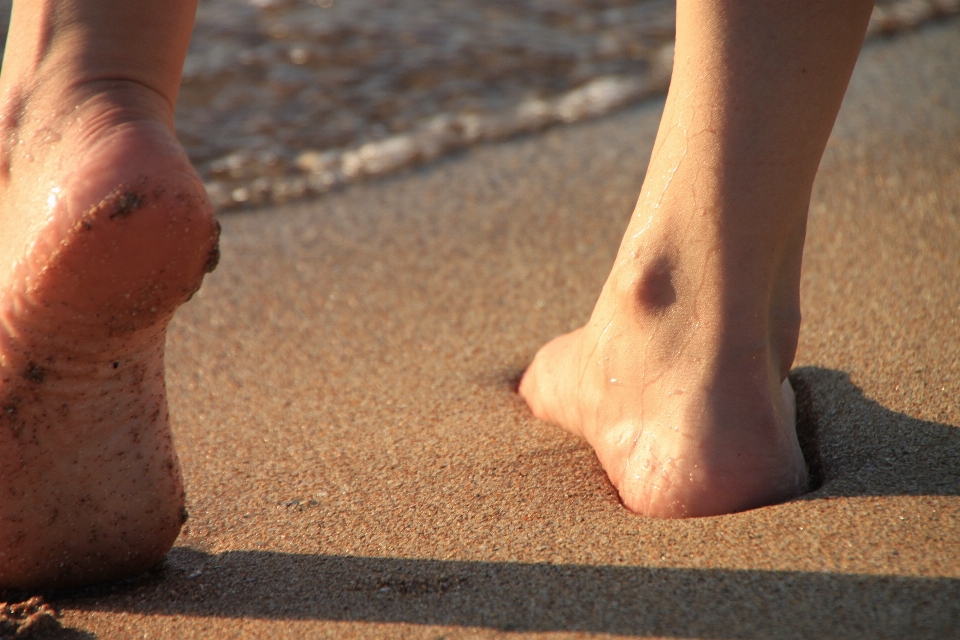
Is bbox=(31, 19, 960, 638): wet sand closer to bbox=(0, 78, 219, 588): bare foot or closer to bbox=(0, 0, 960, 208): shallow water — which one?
bbox=(0, 78, 219, 588): bare foot

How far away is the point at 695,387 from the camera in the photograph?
131cm

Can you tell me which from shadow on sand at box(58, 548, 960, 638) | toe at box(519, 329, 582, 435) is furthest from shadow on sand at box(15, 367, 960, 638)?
toe at box(519, 329, 582, 435)

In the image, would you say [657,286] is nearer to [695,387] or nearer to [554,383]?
[695,387]

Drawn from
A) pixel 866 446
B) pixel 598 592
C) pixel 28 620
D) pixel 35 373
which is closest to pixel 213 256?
pixel 35 373

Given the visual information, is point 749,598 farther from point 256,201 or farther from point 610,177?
point 256,201

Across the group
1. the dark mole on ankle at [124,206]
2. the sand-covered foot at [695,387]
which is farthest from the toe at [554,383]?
the dark mole on ankle at [124,206]

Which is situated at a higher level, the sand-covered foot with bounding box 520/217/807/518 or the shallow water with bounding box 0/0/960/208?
the sand-covered foot with bounding box 520/217/807/518

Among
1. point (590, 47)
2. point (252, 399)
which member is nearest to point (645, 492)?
point (252, 399)

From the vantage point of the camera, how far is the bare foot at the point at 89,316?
41.6 inches

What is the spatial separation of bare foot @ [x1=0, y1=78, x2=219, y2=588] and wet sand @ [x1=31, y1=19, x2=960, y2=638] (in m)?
0.10

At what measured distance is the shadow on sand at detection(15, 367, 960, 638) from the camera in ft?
3.35

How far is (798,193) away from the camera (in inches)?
50.5

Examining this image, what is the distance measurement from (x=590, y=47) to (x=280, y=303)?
2.06m

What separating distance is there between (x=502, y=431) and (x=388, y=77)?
220cm
